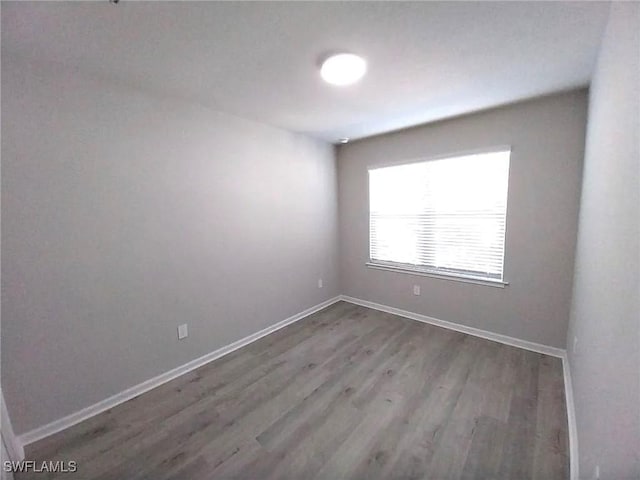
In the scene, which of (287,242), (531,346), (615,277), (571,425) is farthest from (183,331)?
(531,346)

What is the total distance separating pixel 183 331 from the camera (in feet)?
7.52

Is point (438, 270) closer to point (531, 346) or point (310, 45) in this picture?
point (531, 346)

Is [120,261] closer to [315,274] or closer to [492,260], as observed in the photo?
[315,274]

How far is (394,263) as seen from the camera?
3.49 m

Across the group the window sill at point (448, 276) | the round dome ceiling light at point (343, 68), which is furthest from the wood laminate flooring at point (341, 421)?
the round dome ceiling light at point (343, 68)

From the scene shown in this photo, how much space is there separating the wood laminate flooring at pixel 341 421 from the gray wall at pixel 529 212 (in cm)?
38

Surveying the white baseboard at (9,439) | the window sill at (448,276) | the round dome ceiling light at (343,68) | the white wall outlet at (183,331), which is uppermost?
the round dome ceiling light at (343,68)

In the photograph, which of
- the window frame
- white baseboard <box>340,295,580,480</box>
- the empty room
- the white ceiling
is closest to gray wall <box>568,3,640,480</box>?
the empty room

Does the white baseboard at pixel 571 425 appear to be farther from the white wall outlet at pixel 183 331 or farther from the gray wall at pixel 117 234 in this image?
the white wall outlet at pixel 183 331

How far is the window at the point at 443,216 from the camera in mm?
2650

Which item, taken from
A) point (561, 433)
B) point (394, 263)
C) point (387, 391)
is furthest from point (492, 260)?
point (387, 391)

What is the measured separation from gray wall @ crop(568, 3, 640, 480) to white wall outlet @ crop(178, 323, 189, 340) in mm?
2614

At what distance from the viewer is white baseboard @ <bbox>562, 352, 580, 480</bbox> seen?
1.33m

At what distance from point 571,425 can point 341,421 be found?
4.72 ft
